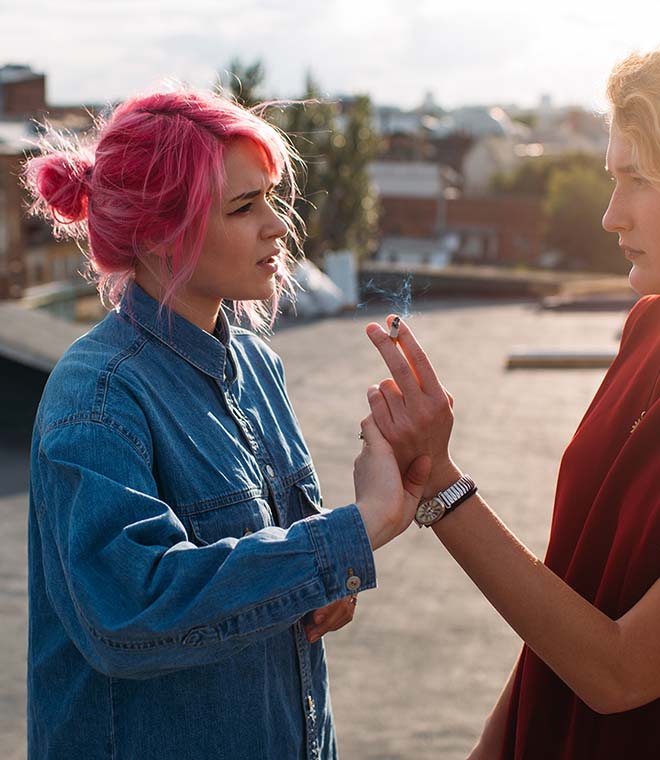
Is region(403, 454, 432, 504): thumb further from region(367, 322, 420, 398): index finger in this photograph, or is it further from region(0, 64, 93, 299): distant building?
region(0, 64, 93, 299): distant building

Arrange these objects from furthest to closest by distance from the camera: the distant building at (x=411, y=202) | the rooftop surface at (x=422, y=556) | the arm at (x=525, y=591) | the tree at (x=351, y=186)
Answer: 1. the distant building at (x=411, y=202)
2. the tree at (x=351, y=186)
3. the rooftop surface at (x=422, y=556)
4. the arm at (x=525, y=591)

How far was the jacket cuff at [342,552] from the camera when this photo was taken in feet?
4.78

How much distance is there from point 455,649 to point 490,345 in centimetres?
719

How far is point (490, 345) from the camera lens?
36.0ft

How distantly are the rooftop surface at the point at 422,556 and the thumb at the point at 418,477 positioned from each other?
1.92 m

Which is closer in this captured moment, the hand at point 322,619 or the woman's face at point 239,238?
the woman's face at point 239,238

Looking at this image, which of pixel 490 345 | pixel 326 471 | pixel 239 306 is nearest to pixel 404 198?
pixel 490 345

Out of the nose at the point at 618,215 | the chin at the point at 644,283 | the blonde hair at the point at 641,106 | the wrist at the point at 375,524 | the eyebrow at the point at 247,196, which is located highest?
the blonde hair at the point at 641,106

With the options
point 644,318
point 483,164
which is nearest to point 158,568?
point 644,318

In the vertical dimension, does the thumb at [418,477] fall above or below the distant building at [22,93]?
above

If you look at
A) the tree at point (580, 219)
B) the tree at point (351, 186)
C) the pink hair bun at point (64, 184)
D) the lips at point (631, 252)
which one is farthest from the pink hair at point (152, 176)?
the tree at point (580, 219)

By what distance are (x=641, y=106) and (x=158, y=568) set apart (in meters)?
0.96

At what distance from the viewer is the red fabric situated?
5.21ft

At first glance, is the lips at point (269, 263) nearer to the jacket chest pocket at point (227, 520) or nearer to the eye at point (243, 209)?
the eye at point (243, 209)
